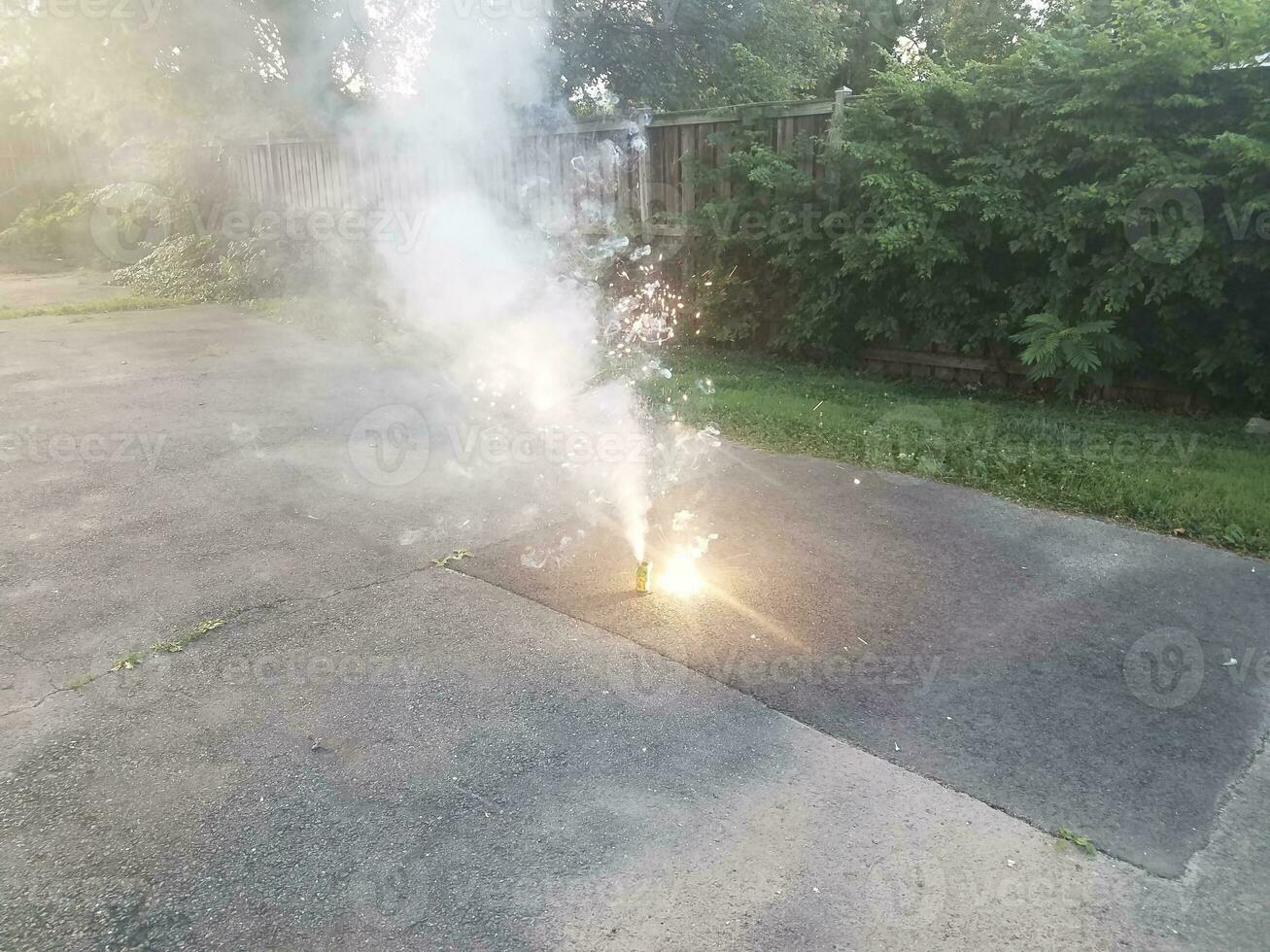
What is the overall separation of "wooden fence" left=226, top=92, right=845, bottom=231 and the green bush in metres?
0.83

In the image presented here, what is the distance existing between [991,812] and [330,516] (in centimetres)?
399

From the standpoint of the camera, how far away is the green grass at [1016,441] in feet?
17.7

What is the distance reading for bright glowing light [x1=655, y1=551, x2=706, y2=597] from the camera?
15.0 feet

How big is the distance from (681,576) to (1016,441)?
316cm
